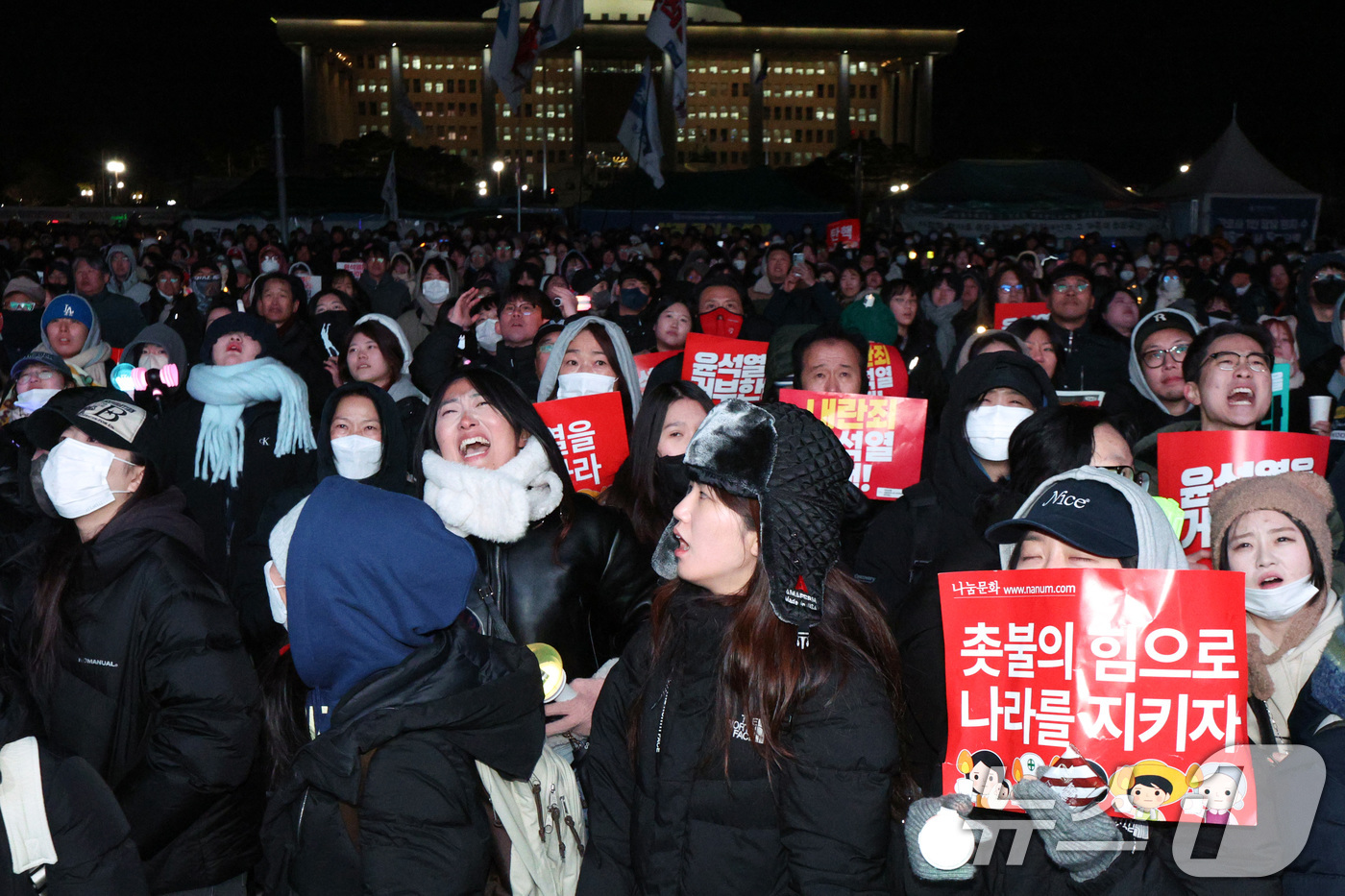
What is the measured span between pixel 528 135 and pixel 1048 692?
3671 inches

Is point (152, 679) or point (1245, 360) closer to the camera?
point (152, 679)

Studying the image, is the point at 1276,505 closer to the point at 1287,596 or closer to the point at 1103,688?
the point at 1287,596

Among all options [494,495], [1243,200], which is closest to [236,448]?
[494,495]

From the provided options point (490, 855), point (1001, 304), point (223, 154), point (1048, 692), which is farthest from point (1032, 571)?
point (223, 154)

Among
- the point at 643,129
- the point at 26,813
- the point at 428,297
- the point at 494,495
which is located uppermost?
the point at 643,129

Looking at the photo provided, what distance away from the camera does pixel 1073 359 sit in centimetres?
Result: 655

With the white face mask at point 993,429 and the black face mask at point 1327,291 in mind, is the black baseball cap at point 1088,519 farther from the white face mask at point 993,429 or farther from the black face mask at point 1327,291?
the black face mask at point 1327,291

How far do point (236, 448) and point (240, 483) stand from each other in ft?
0.47

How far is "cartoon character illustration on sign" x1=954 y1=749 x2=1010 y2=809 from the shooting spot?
6.63 feet

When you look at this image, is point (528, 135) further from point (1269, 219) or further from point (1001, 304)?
point (1001, 304)

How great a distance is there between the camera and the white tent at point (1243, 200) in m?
20.8

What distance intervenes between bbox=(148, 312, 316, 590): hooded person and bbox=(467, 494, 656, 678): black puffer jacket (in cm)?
189

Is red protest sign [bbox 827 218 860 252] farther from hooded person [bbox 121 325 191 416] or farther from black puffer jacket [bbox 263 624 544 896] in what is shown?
black puffer jacket [bbox 263 624 544 896]

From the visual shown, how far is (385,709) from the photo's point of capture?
2000mm
